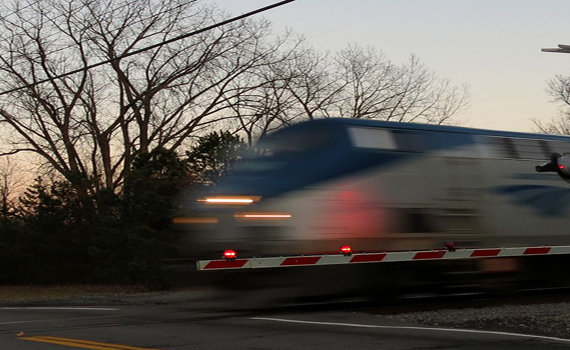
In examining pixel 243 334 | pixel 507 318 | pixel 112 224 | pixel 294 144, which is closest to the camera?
pixel 243 334

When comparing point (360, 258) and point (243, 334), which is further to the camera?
point (360, 258)

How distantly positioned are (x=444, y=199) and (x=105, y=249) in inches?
812

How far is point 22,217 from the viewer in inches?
1535

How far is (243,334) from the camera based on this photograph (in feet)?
39.5

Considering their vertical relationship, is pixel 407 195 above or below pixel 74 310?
above

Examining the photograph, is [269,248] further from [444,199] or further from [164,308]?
[164,308]

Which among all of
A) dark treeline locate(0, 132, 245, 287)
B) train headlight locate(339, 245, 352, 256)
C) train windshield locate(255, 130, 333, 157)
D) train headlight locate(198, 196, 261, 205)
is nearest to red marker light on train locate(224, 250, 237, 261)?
train headlight locate(198, 196, 261, 205)

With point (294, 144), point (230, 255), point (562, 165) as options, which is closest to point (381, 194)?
point (294, 144)

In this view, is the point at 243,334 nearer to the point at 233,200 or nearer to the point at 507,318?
the point at 233,200

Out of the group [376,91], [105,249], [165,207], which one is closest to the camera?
[165,207]

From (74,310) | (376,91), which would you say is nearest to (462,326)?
(74,310)

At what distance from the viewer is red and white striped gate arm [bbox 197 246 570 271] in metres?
13.7

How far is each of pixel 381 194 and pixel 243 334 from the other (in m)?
4.24

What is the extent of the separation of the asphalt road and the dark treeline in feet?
36.8
